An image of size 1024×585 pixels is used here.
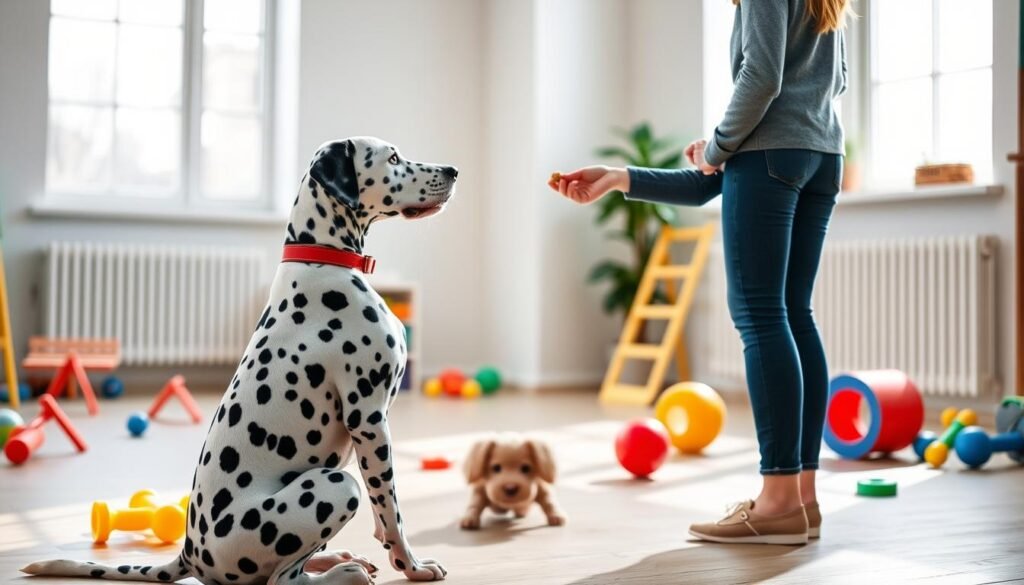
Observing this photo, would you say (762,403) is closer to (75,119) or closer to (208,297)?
(208,297)

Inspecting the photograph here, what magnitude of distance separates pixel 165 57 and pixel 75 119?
1.99 feet

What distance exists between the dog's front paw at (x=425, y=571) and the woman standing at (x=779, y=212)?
2.00 feet

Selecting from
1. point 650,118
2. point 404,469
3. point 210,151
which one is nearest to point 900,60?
point 650,118

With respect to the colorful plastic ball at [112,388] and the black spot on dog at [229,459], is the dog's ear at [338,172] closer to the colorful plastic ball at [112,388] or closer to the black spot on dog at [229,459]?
the black spot on dog at [229,459]

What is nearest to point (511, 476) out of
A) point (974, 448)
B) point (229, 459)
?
point (229, 459)

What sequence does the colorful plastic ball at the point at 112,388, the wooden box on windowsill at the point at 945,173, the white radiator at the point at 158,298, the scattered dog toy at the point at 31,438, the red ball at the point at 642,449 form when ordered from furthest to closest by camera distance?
the white radiator at the point at 158,298
the colorful plastic ball at the point at 112,388
the wooden box on windowsill at the point at 945,173
the scattered dog toy at the point at 31,438
the red ball at the point at 642,449

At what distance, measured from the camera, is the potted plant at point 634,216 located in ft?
18.0

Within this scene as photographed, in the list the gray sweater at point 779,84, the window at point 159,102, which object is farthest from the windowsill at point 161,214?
the gray sweater at point 779,84

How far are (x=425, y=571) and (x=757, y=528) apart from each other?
70 cm

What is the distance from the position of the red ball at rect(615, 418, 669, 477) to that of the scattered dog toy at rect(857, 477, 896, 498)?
55 centimetres

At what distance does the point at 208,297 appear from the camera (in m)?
5.63

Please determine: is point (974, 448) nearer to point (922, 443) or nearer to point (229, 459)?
point (922, 443)

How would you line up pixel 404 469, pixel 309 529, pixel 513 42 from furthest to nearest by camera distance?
pixel 513 42 → pixel 404 469 → pixel 309 529

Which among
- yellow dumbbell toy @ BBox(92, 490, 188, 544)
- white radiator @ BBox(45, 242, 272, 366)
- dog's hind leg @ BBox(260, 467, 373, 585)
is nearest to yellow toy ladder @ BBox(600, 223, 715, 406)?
white radiator @ BBox(45, 242, 272, 366)
